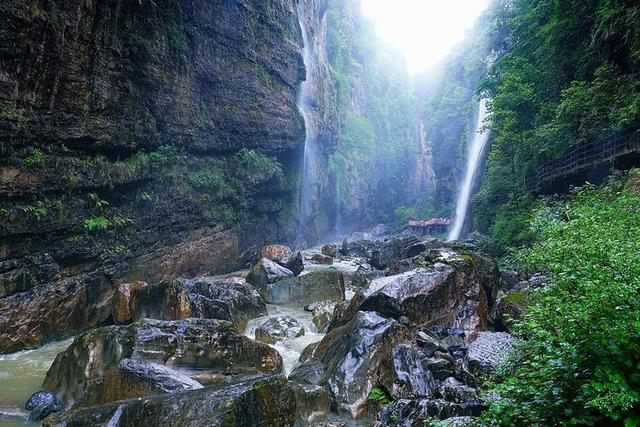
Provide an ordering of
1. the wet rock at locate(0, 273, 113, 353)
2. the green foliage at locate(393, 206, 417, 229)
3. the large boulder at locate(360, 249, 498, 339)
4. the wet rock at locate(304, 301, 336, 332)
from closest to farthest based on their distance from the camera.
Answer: the large boulder at locate(360, 249, 498, 339) < the wet rock at locate(0, 273, 113, 353) < the wet rock at locate(304, 301, 336, 332) < the green foliage at locate(393, 206, 417, 229)

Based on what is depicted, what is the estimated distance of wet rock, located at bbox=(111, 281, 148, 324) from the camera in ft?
33.5

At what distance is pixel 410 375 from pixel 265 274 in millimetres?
8842

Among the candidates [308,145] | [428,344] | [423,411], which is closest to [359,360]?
[428,344]

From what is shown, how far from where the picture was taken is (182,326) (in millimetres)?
7203

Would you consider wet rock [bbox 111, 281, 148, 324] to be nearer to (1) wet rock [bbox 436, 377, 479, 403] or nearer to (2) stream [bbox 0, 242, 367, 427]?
(2) stream [bbox 0, 242, 367, 427]

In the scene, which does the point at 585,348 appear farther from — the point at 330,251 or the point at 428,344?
the point at 330,251

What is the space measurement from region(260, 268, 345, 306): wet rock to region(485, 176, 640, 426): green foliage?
8.76 m

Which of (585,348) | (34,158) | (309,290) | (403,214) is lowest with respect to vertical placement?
(585,348)

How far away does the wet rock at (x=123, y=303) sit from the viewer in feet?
33.5

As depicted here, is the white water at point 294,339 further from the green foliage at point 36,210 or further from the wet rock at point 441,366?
the green foliage at point 36,210

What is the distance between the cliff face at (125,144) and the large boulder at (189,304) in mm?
2540

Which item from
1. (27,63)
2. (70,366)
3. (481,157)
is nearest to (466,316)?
(70,366)

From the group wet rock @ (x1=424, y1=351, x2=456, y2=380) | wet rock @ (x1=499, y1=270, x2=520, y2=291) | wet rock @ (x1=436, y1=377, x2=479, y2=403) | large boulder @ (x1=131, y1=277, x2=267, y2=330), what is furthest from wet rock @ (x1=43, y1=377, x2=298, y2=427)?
wet rock @ (x1=499, y1=270, x2=520, y2=291)

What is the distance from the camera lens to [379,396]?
5.88 m
